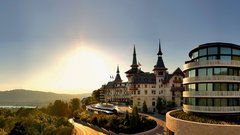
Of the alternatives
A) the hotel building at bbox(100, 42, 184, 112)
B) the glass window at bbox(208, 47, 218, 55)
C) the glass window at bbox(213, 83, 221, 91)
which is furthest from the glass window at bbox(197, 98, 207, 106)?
the hotel building at bbox(100, 42, 184, 112)

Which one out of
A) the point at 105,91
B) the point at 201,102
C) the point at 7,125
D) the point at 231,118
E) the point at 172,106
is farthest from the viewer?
the point at 105,91

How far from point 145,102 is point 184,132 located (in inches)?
1986

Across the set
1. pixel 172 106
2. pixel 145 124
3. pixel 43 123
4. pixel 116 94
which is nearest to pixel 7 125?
pixel 43 123

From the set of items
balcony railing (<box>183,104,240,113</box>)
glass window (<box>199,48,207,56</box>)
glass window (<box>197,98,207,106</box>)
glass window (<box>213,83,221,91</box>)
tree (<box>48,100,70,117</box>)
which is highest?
glass window (<box>199,48,207,56</box>)

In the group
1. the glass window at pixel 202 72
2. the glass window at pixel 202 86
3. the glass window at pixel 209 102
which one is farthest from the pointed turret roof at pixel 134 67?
the glass window at pixel 209 102

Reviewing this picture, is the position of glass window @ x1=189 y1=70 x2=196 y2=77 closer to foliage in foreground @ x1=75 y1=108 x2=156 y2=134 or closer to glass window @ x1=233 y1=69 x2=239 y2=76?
glass window @ x1=233 y1=69 x2=239 y2=76

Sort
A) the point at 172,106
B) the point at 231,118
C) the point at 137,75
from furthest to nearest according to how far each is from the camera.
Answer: the point at 137,75 → the point at 172,106 → the point at 231,118

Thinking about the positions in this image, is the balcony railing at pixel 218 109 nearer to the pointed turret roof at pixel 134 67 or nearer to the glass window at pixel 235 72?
the glass window at pixel 235 72

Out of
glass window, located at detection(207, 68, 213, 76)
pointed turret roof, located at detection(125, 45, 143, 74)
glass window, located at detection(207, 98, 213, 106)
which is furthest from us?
pointed turret roof, located at detection(125, 45, 143, 74)

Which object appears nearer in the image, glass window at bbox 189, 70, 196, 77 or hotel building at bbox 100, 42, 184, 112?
glass window at bbox 189, 70, 196, 77

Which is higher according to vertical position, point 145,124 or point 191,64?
point 191,64

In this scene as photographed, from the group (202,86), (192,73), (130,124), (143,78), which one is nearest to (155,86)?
(143,78)

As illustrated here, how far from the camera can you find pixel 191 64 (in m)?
38.8

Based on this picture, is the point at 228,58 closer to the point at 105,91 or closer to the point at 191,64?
the point at 191,64
